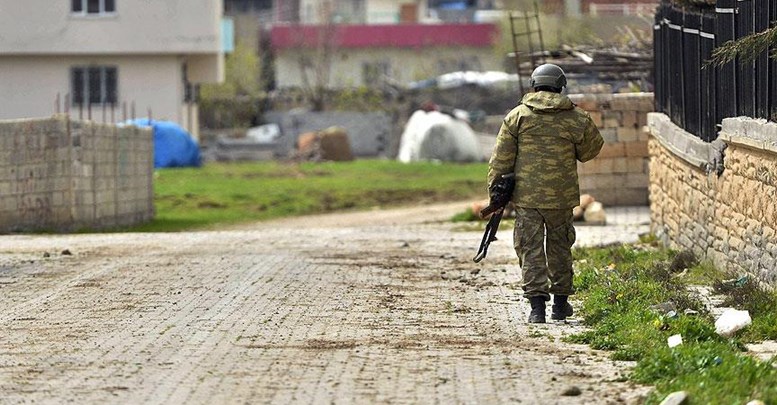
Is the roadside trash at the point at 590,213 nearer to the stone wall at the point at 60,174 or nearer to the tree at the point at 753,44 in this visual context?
the stone wall at the point at 60,174

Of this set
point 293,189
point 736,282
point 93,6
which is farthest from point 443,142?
point 736,282

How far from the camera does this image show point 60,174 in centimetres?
2397

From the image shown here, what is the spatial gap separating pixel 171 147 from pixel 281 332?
33855 mm

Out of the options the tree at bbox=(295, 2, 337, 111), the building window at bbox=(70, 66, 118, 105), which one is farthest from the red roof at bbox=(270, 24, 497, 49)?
the building window at bbox=(70, 66, 118, 105)

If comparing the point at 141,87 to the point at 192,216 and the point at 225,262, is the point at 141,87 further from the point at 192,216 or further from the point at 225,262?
the point at 225,262

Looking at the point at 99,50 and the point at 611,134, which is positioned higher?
the point at 99,50

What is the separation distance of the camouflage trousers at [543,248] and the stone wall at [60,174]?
45.0ft

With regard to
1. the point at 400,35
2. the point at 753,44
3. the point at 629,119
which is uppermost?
the point at 400,35

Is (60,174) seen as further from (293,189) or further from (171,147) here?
(171,147)

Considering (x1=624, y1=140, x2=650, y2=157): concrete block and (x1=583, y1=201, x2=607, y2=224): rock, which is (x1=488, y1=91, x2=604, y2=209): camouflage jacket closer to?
(x1=583, y1=201, x2=607, y2=224): rock

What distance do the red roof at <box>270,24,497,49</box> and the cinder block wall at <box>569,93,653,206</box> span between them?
4886 cm

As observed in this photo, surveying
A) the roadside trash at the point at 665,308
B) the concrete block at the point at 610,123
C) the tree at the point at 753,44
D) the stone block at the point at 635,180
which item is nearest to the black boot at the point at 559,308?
the roadside trash at the point at 665,308

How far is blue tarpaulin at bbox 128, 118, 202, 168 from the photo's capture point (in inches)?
1706

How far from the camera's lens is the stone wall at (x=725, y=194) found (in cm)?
1170
